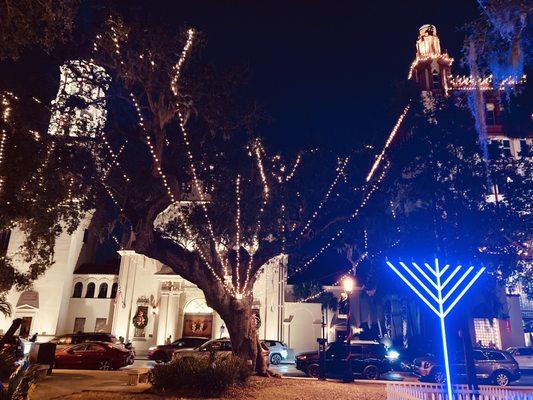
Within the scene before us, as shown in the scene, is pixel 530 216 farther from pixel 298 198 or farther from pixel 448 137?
pixel 298 198

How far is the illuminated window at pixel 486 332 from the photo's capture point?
28948mm

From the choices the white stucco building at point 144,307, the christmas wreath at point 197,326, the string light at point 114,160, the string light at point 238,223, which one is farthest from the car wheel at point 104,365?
the christmas wreath at point 197,326

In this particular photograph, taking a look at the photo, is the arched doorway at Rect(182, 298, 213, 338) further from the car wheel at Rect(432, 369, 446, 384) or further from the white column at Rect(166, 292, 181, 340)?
the car wheel at Rect(432, 369, 446, 384)

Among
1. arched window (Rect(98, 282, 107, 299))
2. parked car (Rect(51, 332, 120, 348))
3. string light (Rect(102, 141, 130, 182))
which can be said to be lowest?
parked car (Rect(51, 332, 120, 348))

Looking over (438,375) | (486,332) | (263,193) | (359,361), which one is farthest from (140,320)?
(486,332)

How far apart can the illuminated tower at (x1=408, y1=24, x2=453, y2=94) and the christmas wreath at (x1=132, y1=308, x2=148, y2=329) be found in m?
29.7

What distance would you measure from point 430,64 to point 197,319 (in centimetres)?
2983

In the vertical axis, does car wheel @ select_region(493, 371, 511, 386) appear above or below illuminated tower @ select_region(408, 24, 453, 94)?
below

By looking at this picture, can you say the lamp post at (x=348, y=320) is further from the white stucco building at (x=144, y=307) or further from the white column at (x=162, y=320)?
the white column at (x=162, y=320)

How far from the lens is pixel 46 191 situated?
15.3 metres

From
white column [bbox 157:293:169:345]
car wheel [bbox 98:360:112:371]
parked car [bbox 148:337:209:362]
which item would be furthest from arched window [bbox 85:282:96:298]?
car wheel [bbox 98:360:112:371]

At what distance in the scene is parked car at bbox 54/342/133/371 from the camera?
65.2 ft

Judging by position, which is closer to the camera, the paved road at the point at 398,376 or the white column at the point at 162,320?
the paved road at the point at 398,376

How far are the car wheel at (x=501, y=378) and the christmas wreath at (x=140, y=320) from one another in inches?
844
